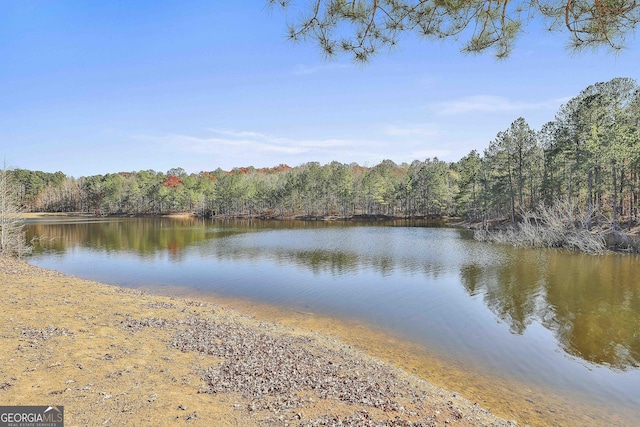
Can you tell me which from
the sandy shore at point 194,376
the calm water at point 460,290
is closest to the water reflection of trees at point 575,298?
the calm water at point 460,290

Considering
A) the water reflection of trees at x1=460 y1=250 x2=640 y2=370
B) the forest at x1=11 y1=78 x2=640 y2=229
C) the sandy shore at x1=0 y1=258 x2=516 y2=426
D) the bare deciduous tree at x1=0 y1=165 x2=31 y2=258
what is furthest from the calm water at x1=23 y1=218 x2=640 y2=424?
the forest at x1=11 y1=78 x2=640 y2=229

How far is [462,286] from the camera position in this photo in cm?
Result: 2042

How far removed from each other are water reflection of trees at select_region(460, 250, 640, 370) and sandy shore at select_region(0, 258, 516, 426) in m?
7.44

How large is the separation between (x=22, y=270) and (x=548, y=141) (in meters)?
54.9

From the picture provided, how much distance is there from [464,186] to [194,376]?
65.8 metres

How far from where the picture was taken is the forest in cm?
3244

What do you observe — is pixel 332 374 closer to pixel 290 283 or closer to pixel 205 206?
pixel 290 283

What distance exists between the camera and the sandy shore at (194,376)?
590cm

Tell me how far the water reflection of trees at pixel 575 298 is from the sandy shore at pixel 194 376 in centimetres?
744

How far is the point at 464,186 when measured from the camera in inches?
2557

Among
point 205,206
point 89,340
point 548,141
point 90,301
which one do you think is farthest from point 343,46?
point 205,206

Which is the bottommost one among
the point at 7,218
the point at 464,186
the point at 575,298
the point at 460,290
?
the point at 460,290

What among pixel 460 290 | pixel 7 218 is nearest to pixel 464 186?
pixel 460 290

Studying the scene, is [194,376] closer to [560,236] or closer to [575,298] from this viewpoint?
[575,298]
